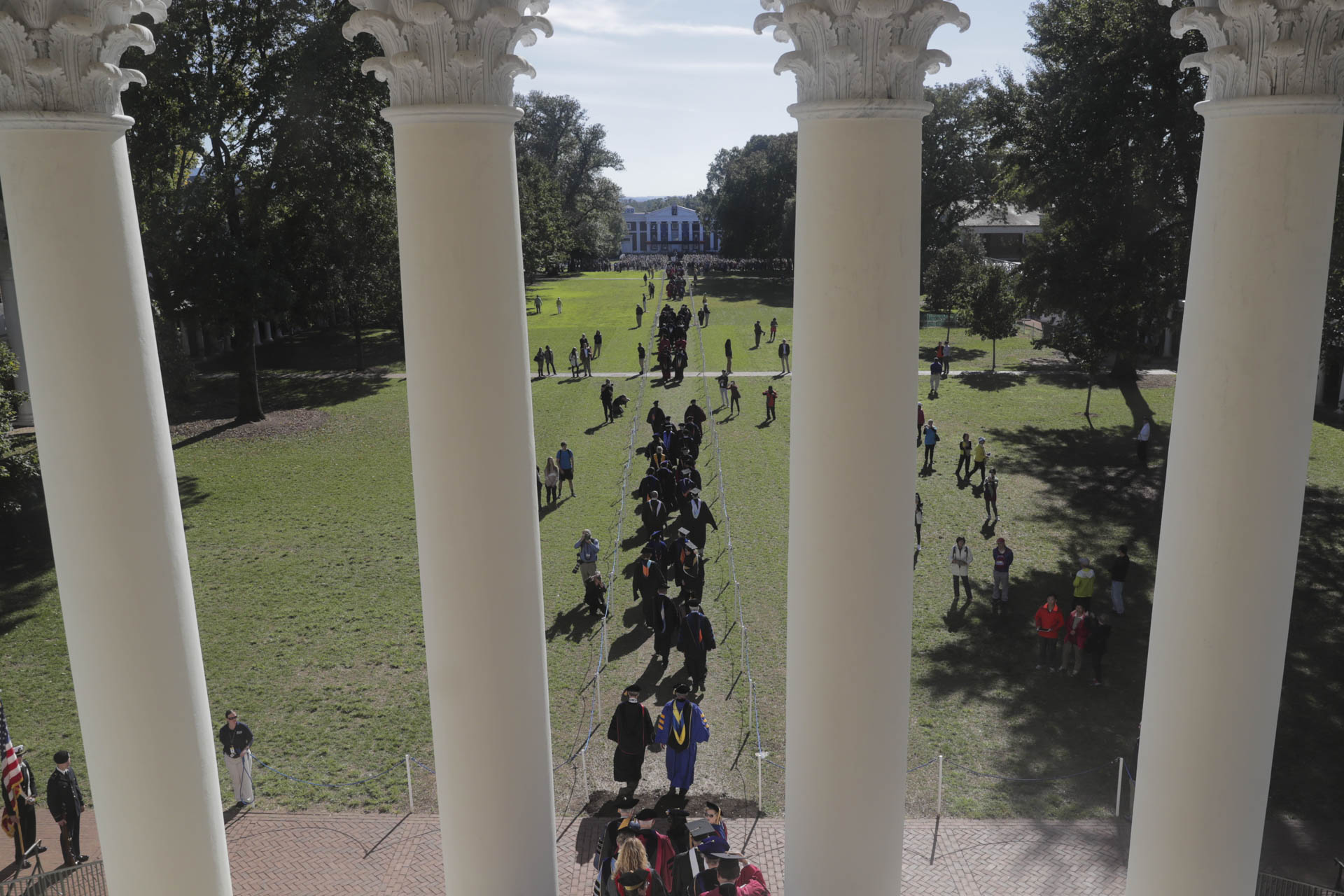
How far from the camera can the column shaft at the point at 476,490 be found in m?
6.69

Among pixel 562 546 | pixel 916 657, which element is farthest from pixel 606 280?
pixel 916 657

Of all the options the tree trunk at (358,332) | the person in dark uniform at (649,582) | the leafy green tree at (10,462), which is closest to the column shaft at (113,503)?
the person in dark uniform at (649,582)

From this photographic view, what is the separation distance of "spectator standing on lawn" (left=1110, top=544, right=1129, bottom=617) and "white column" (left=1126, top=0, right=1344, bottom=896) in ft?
54.1

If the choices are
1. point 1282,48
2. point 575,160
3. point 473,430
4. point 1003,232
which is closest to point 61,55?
point 473,430

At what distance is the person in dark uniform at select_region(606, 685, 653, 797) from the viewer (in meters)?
15.4

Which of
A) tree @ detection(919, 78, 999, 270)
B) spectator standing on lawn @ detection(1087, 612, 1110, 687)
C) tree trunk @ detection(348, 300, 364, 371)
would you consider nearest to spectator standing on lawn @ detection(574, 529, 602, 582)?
spectator standing on lawn @ detection(1087, 612, 1110, 687)

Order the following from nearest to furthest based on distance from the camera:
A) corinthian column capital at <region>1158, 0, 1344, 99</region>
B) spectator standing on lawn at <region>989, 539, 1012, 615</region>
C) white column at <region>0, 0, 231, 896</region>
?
corinthian column capital at <region>1158, 0, 1344, 99</region> < white column at <region>0, 0, 231, 896</region> < spectator standing on lawn at <region>989, 539, 1012, 615</region>

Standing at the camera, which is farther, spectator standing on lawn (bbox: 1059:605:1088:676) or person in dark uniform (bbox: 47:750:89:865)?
spectator standing on lawn (bbox: 1059:605:1088:676)

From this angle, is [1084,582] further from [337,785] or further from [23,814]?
[23,814]

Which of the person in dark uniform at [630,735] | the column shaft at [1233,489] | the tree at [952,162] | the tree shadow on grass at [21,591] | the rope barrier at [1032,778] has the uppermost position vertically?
the tree at [952,162]

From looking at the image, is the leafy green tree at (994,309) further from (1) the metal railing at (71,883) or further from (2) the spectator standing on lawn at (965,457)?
(1) the metal railing at (71,883)

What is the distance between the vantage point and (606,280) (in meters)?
118

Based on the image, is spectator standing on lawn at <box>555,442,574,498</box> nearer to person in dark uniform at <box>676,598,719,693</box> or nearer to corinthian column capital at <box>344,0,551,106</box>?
person in dark uniform at <box>676,598,719,693</box>

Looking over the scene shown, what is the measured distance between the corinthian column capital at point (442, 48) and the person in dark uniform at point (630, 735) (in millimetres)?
10388
